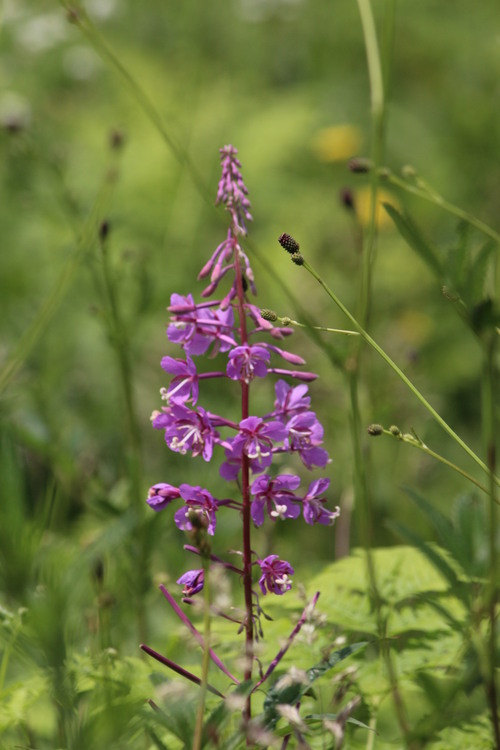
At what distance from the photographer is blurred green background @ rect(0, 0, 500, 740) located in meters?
2.37

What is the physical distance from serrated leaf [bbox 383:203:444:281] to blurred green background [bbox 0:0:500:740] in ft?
1.64

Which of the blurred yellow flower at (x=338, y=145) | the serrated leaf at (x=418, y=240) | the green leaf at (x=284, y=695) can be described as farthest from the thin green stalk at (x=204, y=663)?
the blurred yellow flower at (x=338, y=145)

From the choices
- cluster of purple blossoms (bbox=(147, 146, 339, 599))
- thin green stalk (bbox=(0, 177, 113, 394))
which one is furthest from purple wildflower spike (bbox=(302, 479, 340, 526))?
thin green stalk (bbox=(0, 177, 113, 394))

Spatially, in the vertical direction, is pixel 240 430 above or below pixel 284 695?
above

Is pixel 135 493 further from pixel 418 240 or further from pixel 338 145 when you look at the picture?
pixel 338 145

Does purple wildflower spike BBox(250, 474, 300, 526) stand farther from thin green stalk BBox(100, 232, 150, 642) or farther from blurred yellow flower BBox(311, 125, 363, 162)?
blurred yellow flower BBox(311, 125, 363, 162)

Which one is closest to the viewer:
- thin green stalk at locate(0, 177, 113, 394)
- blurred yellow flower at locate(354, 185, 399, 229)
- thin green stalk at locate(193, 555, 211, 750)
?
thin green stalk at locate(193, 555, 211, 750)

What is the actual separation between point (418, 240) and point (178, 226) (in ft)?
12.3

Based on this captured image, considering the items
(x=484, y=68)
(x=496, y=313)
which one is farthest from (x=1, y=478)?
(x=484, y=68)

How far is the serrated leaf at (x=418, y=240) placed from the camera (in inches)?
47.9

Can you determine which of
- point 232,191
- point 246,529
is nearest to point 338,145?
point 232,191

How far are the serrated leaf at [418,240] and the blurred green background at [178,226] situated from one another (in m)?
0.50

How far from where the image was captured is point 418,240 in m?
1.21

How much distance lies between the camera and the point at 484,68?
5945 millimetres
